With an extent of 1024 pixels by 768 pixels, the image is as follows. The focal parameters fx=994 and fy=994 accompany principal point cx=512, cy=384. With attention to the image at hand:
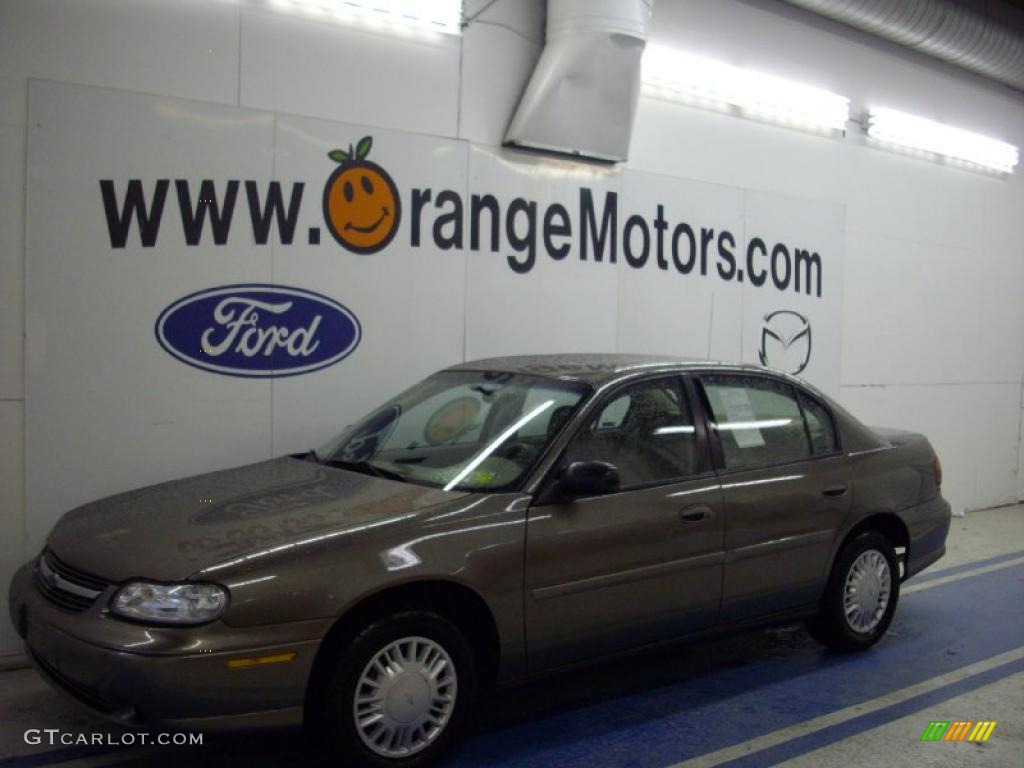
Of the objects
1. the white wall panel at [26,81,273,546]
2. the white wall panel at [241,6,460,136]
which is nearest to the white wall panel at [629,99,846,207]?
the white wall panel at [241,6,460,136]

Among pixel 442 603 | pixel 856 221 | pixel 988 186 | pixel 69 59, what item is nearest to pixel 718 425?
pixel 442 603

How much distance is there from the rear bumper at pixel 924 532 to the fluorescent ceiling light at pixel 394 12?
4.13 meters

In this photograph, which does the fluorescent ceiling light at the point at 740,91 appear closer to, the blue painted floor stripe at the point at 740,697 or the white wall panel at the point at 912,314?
the white wall panel at the point at 912,314

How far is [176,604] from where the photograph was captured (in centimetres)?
341

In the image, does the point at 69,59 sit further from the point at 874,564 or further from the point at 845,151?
the point at 845,151

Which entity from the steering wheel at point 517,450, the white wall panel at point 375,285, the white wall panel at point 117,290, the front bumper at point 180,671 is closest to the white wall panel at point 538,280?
the white wall panel at point 375,285

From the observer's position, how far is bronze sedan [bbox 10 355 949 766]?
3445 mm

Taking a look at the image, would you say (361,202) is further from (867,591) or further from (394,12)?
(867,591)

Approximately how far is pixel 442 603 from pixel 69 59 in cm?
354

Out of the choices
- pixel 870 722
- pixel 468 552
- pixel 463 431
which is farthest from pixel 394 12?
pixel 870 722

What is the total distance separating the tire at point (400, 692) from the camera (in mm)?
3607

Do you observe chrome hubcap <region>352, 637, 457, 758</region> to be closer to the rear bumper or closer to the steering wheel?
the steering wheel

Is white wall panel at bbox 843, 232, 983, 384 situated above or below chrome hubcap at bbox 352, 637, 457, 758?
above

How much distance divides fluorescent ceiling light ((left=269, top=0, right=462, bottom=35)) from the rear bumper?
4132mm
